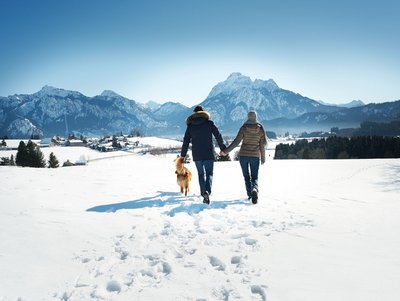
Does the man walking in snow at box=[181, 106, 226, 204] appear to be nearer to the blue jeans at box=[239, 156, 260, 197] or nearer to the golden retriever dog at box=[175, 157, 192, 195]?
the golden retriever dog at box=[175, 157, 192, 195]

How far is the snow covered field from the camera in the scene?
3535 mm

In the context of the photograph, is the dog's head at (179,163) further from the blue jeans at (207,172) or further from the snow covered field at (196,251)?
the snow covered field at (196,251)

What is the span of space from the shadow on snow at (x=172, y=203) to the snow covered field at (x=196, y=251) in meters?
0.05

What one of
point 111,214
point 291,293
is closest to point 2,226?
point 111,214

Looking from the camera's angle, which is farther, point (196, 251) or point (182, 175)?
point (182, 175)

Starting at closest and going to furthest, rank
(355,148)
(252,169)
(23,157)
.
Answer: (252,169)
(23,157)
(355,148)

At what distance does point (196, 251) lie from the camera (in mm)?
4707

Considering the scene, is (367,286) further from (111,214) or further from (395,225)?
(111,214)

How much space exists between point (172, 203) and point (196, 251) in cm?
386

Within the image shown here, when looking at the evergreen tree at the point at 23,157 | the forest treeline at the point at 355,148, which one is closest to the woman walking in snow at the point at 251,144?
the evergreen tree at the point at 23,157

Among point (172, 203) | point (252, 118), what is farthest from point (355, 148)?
point (172, 203)

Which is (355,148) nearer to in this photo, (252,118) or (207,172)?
(252,118)

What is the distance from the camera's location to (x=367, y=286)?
11.4ft

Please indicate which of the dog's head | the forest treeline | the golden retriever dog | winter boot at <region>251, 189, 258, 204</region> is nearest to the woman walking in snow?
winter boot at <region>251, 189, 258, 204</region>
